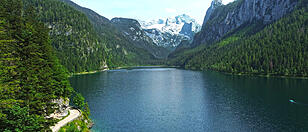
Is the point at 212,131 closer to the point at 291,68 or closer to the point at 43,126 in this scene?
the point at 43,126

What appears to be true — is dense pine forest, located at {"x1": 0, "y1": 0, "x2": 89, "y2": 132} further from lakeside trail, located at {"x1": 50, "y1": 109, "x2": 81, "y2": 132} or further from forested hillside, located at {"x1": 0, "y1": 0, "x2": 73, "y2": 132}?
lakeside trail, located at {"x1": 50, "y1": 109, "x2": 81, "y2": 132}

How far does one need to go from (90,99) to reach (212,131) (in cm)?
5786

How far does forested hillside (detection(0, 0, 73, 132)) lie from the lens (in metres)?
33.9

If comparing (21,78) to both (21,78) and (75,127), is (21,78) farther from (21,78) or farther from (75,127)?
(75,127)

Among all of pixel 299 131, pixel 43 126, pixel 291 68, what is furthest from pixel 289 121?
pixel 291 68

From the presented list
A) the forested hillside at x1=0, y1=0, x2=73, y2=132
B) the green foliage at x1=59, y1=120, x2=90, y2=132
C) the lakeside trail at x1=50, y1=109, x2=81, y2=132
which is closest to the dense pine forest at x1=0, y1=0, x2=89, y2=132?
the forested hillside at x1=0, y1=0, x2=73, y2=132

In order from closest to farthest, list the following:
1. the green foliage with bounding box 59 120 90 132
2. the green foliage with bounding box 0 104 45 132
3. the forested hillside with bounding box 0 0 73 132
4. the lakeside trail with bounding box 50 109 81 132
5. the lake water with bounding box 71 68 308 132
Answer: the green foliage with bounding box 0 104 45 132
the forested hillside with bounding box 0 0 73 132
the lakeside trail with bounding box 50 109 81 132
the green foliage with bounding box 59 120 90 132
the lake water with bounding box 71 68 308 132

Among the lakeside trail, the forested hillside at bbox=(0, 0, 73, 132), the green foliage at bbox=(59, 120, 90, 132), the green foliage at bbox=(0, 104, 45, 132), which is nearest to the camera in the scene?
the green foliage at bbox=(0, 104, 45, 132)

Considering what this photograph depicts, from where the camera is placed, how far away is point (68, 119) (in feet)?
180

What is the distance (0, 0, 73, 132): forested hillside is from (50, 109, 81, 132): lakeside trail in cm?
409

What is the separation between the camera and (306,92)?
109m

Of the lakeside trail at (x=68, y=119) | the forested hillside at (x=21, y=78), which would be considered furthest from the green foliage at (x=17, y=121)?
the lakeside trail at (x=68, y=119)

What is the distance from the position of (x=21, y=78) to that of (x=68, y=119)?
17.3m

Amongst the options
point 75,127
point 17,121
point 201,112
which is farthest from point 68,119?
point 201,112
